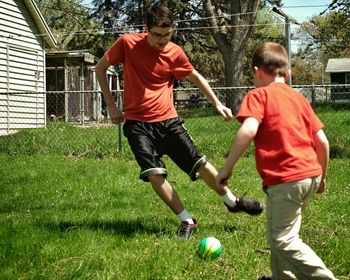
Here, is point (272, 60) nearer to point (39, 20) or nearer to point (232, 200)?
point (232, 200)

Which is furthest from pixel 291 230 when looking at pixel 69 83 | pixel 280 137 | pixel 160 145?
pixel 69 83

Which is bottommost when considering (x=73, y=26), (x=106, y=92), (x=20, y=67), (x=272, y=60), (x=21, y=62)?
(x=106, y=92)

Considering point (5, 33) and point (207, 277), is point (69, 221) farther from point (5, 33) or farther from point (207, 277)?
point (5, 33)

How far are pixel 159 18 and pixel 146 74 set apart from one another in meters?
0.48

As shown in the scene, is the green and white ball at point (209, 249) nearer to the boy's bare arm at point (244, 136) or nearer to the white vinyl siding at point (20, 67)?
the boy's bare arm at point (244, 136)

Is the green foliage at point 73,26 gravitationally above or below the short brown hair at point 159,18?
above

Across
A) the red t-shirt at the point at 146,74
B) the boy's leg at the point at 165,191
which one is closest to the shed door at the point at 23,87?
the red t-shirt at the point at 146,74

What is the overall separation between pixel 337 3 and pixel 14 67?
1563 cm

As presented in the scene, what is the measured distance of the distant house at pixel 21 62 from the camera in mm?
15602

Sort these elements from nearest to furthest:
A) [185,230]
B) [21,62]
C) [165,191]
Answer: [185,230]
[165,191]
[21,62]

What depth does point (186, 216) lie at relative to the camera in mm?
4238

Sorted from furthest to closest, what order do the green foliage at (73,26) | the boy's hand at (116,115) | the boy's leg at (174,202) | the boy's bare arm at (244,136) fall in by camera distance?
1. the green foliage at (73,26)
2. the boy's hand at (116,115)
3. the boy's leg at (174,202)
4. the boy's bare arm at (244,136)

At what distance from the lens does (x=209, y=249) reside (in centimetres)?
349

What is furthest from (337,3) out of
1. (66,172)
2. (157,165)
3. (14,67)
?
(157,165)
